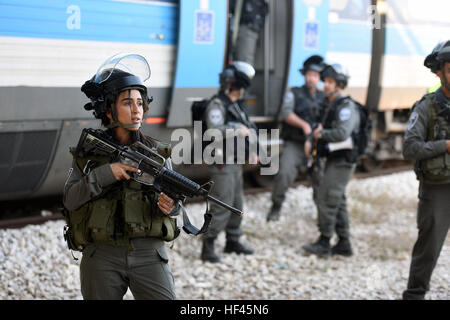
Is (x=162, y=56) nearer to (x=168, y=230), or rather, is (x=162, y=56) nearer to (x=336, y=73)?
(x=336, y=73)

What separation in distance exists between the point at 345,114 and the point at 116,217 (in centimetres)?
338

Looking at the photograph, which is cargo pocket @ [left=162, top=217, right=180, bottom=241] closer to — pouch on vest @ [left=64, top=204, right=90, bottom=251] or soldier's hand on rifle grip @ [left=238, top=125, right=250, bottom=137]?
pouch on vest @ [left=64, top=204, right=90, bottom=251]

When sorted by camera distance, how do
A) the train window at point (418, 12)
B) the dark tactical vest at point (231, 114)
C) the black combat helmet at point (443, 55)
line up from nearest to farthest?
1. the black combat helmet at point (443, 55)
2. the dark tactical vest at point (231, 114)
3. the train window at point (418, 12)

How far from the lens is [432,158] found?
4.11 metres

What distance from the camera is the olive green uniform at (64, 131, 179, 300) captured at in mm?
2861

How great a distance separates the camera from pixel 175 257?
5668 mm

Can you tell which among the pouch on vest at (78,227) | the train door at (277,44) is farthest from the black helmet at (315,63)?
the pouch on vest at (78,227)

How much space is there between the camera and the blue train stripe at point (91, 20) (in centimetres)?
497

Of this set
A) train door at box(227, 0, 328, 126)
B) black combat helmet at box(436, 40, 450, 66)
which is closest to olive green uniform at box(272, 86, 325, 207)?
train door at box(227, 0, 328, 126)

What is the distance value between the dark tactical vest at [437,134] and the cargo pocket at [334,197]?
173cm

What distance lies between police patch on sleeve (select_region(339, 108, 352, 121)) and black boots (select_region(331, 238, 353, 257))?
130 cm

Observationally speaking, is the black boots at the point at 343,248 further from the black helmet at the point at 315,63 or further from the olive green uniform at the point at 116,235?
the olive green uniform at the point at 116,235
